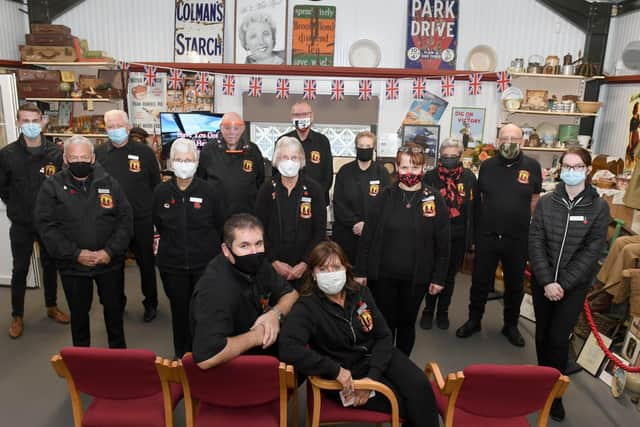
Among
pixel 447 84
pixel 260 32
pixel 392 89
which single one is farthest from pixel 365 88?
pixel 260 32

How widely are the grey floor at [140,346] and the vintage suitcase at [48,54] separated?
9.65 ft

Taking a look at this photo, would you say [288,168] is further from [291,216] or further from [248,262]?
[248,262]

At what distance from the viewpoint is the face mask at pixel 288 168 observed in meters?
3.08

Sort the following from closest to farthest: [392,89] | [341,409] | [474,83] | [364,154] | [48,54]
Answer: [341,409] < [364,154] < [48,54] < [474,83] < [392,89]

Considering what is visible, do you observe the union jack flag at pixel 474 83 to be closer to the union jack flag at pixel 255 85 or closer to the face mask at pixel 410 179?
the union jack flag at pixel 255 85

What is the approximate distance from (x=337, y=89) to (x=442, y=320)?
339 cm

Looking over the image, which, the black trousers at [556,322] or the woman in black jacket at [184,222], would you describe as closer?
the black trousers at [556,322]

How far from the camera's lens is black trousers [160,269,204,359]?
10.0ft

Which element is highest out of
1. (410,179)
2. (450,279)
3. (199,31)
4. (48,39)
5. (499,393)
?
(199,31)

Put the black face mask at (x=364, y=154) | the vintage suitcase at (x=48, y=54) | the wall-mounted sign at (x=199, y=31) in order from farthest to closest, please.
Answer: the wall-mounted sign at (x=199, y=31)
the vintage suitcase at (x=48, y=54)
the black face mask at (x=364, y=154)

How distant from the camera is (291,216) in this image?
3152mm

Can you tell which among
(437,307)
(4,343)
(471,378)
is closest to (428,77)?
(437,307)

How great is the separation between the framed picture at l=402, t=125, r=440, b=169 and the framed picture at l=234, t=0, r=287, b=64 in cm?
194

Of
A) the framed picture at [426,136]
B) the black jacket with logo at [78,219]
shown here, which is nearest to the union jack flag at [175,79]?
the framed picture at [426,136]
